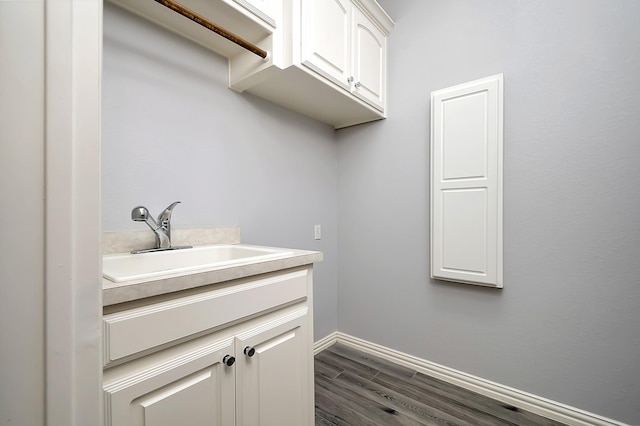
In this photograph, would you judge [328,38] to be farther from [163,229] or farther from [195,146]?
[163,229]

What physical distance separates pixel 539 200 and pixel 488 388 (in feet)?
3.71

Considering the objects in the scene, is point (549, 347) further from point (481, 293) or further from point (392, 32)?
point (392, 32)

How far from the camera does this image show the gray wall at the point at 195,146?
1.12 meters

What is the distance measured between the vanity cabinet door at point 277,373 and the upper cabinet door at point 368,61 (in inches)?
55.7

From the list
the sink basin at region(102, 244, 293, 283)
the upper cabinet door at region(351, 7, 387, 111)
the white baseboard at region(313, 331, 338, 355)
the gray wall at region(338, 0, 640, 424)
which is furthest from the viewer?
the white baseboard at region(313, 331, 338, 355)

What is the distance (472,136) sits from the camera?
1.57 m

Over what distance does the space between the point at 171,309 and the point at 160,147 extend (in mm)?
845

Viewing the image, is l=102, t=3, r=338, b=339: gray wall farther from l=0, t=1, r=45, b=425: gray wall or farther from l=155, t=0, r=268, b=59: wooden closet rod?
l=0, t=1, r=45, b=425: gray wall

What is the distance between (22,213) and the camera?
1.14 ft

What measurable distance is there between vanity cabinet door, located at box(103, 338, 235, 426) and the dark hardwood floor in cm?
80

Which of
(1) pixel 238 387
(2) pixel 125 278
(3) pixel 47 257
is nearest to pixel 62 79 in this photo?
(3) pixel 47 257

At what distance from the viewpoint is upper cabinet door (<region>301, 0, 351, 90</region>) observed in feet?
4.41

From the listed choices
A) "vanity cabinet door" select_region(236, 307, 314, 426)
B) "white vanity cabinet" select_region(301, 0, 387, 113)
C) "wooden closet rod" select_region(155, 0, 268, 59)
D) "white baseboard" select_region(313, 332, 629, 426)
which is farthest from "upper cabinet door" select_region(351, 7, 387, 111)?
"white baseboard" select_region(313, 332, 629, 426)

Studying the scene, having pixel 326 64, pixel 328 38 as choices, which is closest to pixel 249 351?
pixel 326 64
